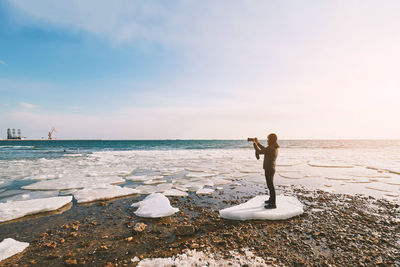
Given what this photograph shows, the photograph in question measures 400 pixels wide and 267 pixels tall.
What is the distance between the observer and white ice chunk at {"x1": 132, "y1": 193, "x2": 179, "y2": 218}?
17.4 feet

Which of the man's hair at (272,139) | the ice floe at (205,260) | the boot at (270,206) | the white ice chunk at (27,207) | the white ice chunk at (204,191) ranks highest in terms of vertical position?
the man's hair at (272,139)

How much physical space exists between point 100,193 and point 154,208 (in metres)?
2.91

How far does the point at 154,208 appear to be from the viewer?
5.69 metres

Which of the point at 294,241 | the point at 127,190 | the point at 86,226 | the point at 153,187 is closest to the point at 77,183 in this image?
the point at 127,190

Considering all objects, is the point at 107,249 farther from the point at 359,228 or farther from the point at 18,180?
the point at 18,180

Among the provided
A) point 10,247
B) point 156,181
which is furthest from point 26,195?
point 156,181

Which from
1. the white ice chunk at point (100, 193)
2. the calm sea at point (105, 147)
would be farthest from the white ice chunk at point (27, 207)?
the calm sea at point (105, 147)

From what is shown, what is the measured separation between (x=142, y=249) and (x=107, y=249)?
64 cm

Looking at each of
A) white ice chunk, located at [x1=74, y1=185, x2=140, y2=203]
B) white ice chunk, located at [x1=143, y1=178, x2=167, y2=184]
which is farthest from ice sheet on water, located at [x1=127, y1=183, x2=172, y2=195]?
white ice chunk, located at [x1=143, y1=178, x2=167, y2=184]

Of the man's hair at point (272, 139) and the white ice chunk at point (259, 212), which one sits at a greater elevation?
the man's hair at point (272, 139)

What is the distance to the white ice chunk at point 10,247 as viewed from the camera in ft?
11.3

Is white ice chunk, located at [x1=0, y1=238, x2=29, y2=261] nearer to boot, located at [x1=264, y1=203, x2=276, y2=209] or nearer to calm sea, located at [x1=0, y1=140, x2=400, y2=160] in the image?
boot, located at [x1=264, y1=203, x2=276, y2=209]

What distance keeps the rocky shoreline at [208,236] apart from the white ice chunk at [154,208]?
8.9 inches

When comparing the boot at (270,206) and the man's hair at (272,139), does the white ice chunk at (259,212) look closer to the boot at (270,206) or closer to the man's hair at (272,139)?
the boot at (270,206)
